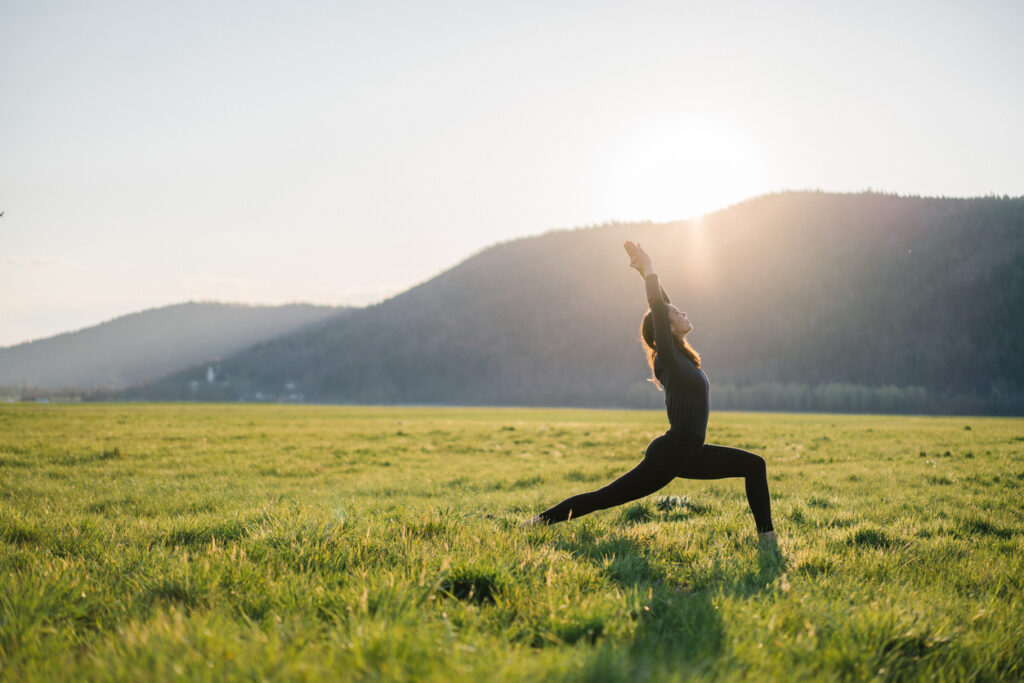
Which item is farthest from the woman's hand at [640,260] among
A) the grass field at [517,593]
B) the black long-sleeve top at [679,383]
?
the grass field at [517,593]

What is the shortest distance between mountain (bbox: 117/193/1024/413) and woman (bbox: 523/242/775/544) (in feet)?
353

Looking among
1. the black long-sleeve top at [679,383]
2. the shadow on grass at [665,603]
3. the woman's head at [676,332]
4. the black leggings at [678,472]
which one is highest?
the woman's head at [676,332]

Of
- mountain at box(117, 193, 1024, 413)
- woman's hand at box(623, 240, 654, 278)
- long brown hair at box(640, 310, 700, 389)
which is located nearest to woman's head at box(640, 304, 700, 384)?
long brown hair at box(640, 310, 700, 389)

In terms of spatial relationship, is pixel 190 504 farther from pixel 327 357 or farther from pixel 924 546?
pixel 327 357

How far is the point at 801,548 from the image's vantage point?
575 cm

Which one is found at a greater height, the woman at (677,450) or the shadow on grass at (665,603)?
the woman at (677,450)

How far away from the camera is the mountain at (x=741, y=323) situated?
12706 centimetres

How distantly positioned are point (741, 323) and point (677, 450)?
158431 mm

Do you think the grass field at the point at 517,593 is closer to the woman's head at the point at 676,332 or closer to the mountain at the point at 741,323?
the woman's head at the point at 676,332

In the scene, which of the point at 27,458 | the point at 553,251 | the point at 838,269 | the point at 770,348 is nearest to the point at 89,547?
the point at 27,458

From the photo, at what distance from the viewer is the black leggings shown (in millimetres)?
6066

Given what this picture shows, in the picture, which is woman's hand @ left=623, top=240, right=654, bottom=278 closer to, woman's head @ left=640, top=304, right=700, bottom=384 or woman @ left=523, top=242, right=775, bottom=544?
woman @ left=523, top=242, right=775, bottom=544

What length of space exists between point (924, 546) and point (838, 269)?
541ft

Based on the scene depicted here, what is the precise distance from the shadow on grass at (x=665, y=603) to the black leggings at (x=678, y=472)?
38 cm
